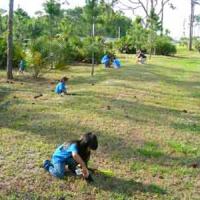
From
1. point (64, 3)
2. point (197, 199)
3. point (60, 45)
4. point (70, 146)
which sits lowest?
point (197, 199)

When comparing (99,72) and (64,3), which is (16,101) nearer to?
(64,3)

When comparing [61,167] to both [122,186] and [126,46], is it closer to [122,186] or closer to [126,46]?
[122,186]

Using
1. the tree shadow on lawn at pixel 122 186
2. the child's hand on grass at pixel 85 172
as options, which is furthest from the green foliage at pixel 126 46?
the child's hand on grass at pixel 85 172

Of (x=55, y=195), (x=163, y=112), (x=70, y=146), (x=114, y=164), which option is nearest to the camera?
(x=55, y=195)

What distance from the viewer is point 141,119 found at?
11359mm

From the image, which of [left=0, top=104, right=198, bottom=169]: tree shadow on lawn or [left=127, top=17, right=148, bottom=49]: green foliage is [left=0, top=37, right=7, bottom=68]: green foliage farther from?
[left=127, top=17, right=148, bottom=49]: green foliage

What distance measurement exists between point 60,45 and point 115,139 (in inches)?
517

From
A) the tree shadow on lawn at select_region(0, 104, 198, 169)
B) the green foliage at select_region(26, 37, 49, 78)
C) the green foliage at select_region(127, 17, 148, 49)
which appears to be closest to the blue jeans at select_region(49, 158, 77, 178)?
the tree shadow on lawn at select_region(0, 104, 198, 169)

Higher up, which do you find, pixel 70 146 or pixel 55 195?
pixel 70 146

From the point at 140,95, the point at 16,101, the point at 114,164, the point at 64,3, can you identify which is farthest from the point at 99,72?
the point at 114,164

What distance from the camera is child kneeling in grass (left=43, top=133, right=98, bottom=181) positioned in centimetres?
685

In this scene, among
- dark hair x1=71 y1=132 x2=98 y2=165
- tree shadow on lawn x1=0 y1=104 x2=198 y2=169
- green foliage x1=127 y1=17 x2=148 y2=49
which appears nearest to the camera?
dark hair x1=71 y1=132 x2=98 y2=165

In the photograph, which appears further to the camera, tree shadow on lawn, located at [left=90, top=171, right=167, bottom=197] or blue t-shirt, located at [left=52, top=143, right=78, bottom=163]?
blue t-shirt, located at [left=52, top=143, right=78, bottom=163]

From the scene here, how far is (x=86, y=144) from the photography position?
6.86m
